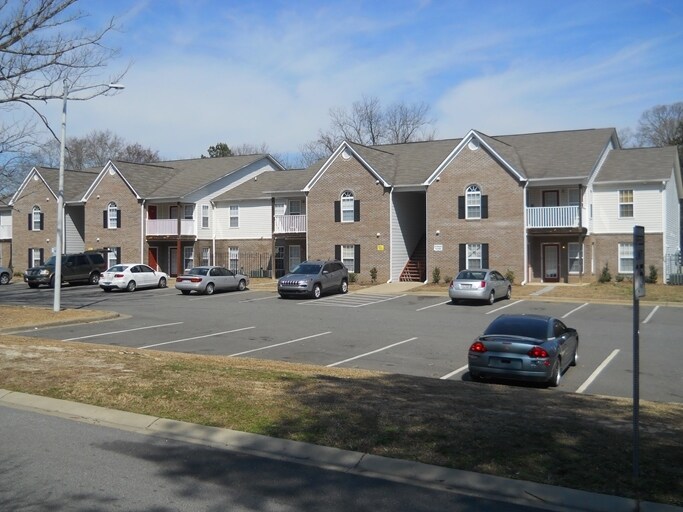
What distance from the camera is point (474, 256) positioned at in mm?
38312

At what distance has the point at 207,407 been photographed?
9656mm

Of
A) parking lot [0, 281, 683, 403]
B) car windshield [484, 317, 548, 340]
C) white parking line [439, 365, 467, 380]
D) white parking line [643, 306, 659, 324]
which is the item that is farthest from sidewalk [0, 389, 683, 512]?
white parking line [643, 306, 659, 324]

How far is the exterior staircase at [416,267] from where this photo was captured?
137 feet

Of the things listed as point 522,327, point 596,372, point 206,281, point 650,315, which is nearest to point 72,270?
point 206,281

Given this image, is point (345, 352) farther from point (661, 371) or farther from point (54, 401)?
point (54, 401)

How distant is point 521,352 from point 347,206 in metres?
28.7

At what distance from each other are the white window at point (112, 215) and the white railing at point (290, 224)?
1273 centimetres

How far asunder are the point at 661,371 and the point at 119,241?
40.7 metres

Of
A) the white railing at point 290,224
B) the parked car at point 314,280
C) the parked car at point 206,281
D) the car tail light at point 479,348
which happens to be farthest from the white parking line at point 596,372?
the white railing at point 290,224

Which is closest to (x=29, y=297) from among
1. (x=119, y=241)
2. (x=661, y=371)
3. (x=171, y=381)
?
(x=119, y=241)

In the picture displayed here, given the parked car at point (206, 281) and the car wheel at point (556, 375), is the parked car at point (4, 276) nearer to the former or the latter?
the parked car at point (206, 281)

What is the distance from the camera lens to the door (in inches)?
1516

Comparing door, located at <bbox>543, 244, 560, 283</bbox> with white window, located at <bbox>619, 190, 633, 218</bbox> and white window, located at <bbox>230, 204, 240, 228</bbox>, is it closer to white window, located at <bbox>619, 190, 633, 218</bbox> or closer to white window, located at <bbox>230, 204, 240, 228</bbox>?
white window, located at <bbox>619, 190, 633, 218</bbox>

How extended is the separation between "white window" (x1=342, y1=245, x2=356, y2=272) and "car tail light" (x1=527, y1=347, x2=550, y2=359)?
2792 centimetres
